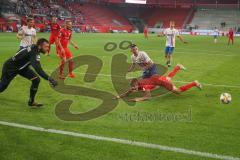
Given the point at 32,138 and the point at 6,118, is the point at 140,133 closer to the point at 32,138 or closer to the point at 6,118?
the point at 32,138

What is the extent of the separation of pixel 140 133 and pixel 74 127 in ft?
4.77

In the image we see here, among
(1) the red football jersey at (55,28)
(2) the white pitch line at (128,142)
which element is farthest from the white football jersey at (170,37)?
(2) the white pitch line at (128,142)

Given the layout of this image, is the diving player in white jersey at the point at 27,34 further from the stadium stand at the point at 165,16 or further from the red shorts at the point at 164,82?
the stadium stand at the point at 165,16

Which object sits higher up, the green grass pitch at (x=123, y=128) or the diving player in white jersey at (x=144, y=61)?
the diving player in white jersey at (x=144, y=61)

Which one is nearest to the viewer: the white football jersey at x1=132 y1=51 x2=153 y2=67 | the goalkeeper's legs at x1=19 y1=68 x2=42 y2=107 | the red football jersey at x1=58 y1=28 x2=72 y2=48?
the goalkeeper's legs at x1=19 y1=68 x2=42 y2=107

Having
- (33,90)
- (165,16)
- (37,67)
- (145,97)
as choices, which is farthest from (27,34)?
(165,16)

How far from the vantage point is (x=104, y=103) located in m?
9.58

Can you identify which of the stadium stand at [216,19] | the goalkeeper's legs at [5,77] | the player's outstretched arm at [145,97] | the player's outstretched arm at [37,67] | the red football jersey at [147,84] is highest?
the stadium stand at [216,19]

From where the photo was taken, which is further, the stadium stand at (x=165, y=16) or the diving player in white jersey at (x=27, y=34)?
the stadium stand at (x=165, y=16)

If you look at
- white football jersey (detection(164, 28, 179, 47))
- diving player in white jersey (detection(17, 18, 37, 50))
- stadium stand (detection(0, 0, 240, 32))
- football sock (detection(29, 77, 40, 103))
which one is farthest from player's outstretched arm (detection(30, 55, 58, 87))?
stadium stand (detection(0, 0, 240, 32))

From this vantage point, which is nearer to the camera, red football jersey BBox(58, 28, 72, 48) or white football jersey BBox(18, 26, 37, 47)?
red football jersey BBox(58, 28, 72, 48)

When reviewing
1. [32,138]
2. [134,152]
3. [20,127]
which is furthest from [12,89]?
[134,152]

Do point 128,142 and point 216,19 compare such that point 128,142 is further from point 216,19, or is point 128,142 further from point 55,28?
point 216,19

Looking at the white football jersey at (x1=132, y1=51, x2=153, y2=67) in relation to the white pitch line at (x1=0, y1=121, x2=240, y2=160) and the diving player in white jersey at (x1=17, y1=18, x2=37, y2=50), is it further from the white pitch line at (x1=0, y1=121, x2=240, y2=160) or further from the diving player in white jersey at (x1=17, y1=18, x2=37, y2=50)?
the diving player in white jersey at (x1=17, y1=18, x2=37, y2=50)
